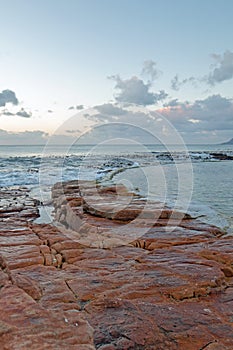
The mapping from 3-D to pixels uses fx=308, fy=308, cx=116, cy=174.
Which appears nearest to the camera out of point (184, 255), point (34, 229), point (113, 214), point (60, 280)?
point (60, 280)

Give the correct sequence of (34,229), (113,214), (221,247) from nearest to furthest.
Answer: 1. (221,247)
2. (34,229)
3. (113,214)

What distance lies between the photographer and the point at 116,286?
4789 millimetres

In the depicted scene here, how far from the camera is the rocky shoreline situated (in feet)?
11.5

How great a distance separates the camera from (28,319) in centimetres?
369

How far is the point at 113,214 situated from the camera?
31.3 feet

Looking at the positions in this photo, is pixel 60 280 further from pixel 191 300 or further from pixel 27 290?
Result: pixel 191 300

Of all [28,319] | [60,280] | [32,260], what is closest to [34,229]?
[32,260]

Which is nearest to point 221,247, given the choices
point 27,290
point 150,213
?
point 150,213

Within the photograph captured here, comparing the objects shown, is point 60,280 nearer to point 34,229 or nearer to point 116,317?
point 116,317

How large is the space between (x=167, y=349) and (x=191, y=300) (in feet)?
4.15

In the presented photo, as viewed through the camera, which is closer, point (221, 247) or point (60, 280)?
point (60, 280)

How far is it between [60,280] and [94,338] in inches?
63.6

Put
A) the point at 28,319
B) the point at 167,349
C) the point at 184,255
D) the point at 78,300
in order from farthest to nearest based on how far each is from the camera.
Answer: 1. the point at 184,255
2. the point at 78,300
3. the point at 28,319
4. the point at 167,349

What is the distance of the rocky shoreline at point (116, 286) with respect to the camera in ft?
11.5
